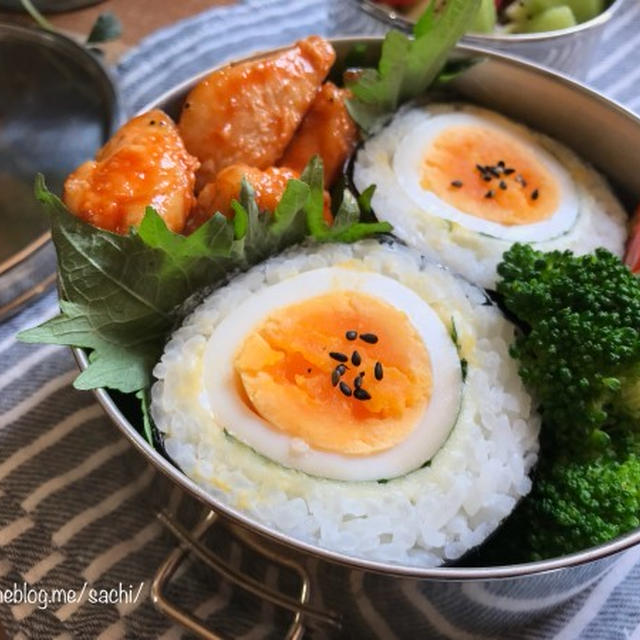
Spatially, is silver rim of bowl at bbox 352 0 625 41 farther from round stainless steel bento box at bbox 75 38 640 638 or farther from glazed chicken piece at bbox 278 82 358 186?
round stainless steel bento box at bbox 75 38 640 638

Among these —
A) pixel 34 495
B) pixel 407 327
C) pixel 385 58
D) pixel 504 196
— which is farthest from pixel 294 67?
pixel 34 495

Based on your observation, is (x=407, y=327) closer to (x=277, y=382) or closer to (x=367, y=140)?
(x=277, y=382)

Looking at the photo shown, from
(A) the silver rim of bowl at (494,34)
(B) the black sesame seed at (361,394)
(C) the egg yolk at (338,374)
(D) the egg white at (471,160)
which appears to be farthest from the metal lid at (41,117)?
(B) the black sesame seed at (361,394)

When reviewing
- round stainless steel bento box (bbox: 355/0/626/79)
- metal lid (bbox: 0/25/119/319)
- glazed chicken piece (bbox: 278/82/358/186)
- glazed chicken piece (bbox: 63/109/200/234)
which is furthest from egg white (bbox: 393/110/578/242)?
metal lid (bbox: 0/25/119/319)

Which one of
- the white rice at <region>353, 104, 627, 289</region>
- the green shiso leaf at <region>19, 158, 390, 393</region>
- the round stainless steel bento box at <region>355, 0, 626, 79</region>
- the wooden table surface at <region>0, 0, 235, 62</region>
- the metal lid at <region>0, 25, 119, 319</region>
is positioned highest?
the round stainless steel bento box at <region>355, 0, 626, 79</region>

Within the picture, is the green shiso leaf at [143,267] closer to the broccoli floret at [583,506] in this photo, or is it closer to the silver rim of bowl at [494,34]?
the broccoli floret at [583,506]

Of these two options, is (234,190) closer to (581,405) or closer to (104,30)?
(581,405)

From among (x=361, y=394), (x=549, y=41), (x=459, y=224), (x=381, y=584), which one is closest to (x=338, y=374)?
(x=361, y=394)

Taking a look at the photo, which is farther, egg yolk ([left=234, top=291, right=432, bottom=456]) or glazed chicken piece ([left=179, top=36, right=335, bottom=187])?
glazed chicken piece ([left=179, top=36, right=335, bottom=187])
